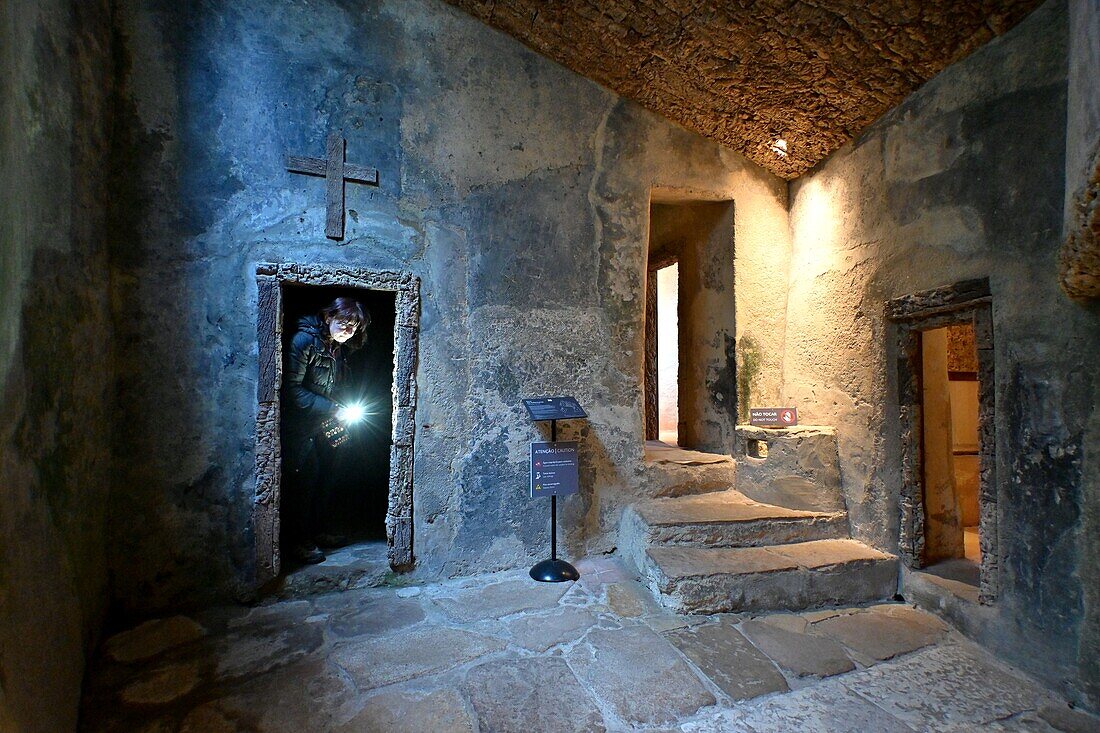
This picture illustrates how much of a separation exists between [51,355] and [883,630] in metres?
4.77

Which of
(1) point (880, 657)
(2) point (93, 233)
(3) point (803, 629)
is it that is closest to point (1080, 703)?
(1) point (880, 657)

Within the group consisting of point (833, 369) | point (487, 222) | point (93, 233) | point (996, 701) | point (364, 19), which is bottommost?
point (996, 701)

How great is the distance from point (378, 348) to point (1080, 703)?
4923 millimetres

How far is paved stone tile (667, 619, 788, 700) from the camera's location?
8.35 feet

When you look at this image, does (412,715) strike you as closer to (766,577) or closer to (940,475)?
(766,577)

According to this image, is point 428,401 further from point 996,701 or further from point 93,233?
point 996,701

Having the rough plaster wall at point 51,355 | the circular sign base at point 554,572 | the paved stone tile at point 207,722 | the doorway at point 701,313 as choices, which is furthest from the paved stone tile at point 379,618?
the doorway at point 701,313

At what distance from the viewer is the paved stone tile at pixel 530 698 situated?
224 cm

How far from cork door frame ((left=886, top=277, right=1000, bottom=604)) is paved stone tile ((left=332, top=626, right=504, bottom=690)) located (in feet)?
9.75

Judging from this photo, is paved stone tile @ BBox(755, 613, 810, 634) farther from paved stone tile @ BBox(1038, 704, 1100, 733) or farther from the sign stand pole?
the sign stand pole

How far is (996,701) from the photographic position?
2498 millimetres

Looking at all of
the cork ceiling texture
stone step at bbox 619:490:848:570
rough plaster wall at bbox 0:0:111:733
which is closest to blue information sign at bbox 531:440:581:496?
stone step at bbox 619:490:848:570

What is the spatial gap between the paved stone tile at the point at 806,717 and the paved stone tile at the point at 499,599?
133 cm

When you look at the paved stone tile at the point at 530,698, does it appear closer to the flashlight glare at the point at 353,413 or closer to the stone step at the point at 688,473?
the stone step at the point at 688,473
